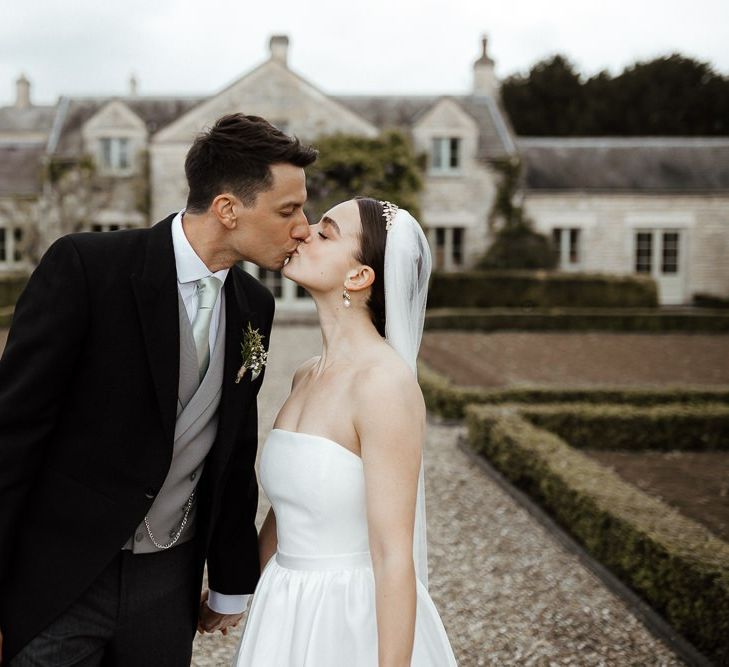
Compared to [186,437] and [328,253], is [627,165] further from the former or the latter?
[186,437]

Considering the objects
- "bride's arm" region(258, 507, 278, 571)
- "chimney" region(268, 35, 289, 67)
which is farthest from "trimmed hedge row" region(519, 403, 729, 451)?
"chimney" region(268, 35, 289, 67)

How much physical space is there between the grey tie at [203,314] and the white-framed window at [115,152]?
2224cm

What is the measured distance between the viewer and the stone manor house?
22734 millimetres

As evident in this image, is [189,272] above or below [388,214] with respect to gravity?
below

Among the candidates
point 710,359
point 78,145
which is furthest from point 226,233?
point 78,145

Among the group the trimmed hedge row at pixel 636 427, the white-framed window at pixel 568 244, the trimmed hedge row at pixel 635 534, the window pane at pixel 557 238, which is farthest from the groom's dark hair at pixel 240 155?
the white-framed window at pixel 568 244

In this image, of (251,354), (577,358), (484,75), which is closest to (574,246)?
(484,75)

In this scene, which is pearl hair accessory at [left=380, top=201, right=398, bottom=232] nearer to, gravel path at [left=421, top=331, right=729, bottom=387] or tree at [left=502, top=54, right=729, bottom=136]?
gravel path at [left=421, top=331, right=729, bottom=387]

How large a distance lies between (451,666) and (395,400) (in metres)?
0.80

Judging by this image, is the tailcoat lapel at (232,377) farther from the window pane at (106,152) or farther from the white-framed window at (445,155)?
the window pane at (106,152)

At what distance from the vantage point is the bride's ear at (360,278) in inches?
89.3

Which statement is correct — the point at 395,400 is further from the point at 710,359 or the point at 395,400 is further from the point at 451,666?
the point at 710,359

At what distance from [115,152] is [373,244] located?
22467 mm

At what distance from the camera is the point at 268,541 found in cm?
257
